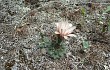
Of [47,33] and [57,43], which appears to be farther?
[47,33]

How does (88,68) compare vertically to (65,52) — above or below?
below

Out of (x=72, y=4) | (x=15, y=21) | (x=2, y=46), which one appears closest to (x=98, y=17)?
(x=72, y=4)

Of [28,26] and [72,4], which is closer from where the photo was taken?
[28,26]

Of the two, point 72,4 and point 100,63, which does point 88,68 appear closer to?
point 100,63

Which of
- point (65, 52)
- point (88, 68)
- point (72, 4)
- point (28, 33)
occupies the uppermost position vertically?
point (72, 4)

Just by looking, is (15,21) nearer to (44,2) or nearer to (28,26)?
(28,26)

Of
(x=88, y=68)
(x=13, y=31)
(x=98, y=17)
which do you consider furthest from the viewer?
(x=98, y=17)

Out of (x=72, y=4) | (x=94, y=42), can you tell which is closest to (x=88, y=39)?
(x=94, y=42)

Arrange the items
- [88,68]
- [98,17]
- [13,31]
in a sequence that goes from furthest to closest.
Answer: [98,17] < [13,31] < [88,68]

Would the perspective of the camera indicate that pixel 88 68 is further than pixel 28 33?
No
